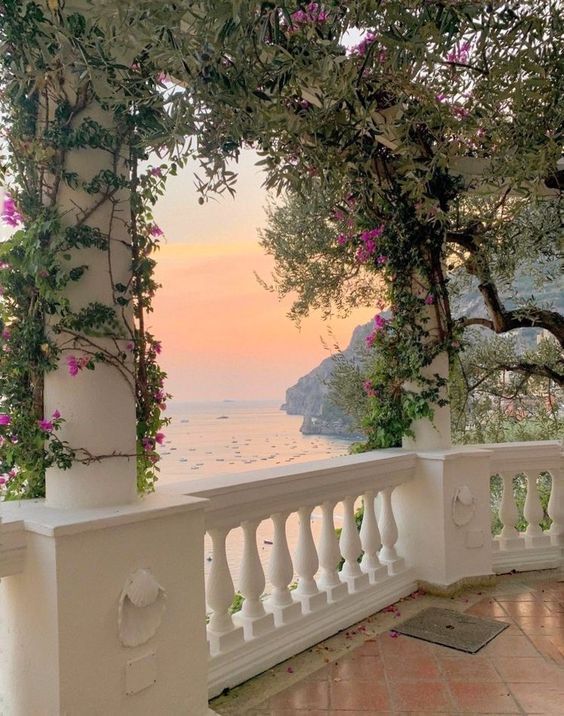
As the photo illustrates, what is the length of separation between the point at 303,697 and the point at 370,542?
1.08 metres

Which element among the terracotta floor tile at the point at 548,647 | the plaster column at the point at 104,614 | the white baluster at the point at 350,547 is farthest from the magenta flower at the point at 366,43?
the terracotta floor tile at the point at 548,647

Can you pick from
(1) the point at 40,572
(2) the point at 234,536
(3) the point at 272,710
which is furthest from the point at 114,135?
(3) the point at 272,710

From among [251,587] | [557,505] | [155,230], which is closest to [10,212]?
[155,230]

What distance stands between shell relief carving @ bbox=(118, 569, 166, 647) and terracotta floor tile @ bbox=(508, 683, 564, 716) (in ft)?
4.84

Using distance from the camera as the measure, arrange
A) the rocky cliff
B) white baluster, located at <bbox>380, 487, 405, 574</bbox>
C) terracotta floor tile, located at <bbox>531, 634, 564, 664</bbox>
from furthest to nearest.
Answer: the rocky cliff
white baluster, located at <bbox>380, 487, 405, 574</bbox>
terracotta floor tile, located at <bbox>531, 634, 564, 664</bbox>

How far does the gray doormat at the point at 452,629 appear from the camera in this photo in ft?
9.05

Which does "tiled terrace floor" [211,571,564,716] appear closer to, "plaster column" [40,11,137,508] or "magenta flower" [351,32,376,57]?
"plaster column" [40,11,137,508]

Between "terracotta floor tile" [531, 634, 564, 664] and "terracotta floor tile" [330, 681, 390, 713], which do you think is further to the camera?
"terracotta floor tile" [531, 634, 564, 664]

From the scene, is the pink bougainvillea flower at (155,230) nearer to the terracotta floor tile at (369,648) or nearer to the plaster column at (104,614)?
the plaster column at (104,614)

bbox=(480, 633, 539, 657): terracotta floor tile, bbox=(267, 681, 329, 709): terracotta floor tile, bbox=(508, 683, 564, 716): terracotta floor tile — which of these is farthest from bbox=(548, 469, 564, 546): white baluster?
bbox=(267, 681, 329, 709): terracotta floor tile

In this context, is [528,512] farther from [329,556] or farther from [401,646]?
[329,556]

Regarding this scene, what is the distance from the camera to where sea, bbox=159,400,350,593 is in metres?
2.37

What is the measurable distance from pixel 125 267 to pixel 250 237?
2.81 m

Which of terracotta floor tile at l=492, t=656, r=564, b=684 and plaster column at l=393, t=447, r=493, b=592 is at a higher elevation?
plaster column at l=393, t=447, r=493, b=592
